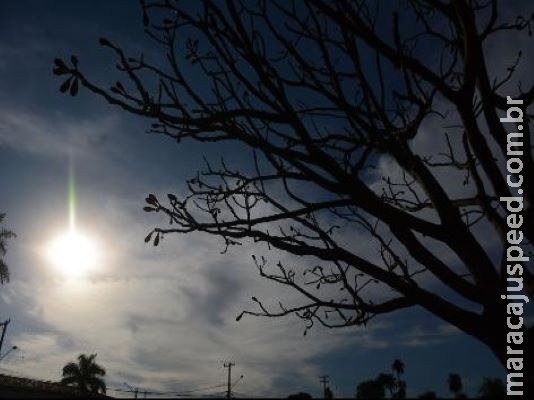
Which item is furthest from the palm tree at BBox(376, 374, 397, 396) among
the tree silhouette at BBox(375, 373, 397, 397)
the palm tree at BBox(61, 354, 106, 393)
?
the palm tree at BBox(61, 354, 106, 393)

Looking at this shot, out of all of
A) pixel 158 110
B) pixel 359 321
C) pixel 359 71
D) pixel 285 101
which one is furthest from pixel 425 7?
pixel 359 321

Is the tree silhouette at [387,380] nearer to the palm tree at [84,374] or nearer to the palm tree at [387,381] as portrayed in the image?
the palm tree at [387,381]

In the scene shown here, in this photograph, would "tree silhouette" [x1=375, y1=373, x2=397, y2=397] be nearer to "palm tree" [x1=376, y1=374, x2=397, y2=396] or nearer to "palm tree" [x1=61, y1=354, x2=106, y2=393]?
"palm tree" [x1=376, y1=374, x2=397, y2=396]

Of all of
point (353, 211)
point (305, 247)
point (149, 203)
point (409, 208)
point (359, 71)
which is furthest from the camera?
point (409, 208)

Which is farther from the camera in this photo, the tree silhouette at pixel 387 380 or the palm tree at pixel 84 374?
the tree silhouette at pixel 387 380

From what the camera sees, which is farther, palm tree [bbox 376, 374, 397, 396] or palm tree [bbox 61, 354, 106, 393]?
palm tree [bbox 376, 374, 397, 396]

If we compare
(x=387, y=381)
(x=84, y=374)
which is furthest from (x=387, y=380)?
(x=84, y=374)

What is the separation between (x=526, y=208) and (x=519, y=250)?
0.96 ft

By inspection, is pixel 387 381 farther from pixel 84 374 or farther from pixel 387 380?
pixel 84 374

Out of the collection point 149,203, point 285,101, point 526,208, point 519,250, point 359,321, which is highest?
point 285,101

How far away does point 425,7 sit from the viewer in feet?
13.1

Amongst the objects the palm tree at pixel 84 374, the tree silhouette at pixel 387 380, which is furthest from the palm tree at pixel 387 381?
the palm tree at pixel 84 374

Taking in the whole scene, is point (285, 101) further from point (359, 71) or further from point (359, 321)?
point (359, 321)

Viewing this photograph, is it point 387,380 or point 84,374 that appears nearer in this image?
point 84,374
